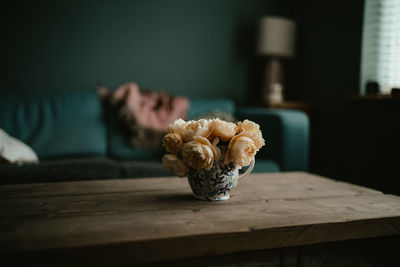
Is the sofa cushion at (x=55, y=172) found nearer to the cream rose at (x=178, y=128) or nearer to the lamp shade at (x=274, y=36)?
the cream rose at (x=178, y=128)

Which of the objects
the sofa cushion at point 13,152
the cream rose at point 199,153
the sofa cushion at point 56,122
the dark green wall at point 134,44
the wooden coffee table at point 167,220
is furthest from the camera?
the dark green wall at point 134,44

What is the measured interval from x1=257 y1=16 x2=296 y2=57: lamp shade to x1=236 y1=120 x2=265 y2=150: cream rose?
2116 mm

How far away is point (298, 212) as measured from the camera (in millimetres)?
936

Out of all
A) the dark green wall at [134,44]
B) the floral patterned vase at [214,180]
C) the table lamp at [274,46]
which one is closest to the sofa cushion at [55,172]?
the floral patterned vase at [214,180]

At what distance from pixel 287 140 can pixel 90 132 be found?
1.32m

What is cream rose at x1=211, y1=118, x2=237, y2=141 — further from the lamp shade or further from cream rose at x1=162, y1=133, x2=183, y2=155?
the lamp shade

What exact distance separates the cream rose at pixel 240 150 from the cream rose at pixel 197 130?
0.25 ft

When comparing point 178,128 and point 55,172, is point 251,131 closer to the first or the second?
point 178,128

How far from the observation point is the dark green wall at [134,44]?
2723mm

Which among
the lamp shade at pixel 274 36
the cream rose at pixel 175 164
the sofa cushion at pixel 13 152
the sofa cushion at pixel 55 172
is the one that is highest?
the lamp shade at pixel 274 36

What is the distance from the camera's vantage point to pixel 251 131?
997 millimetres

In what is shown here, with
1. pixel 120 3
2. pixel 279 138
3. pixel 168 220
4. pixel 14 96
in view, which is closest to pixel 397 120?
pixel 279 138

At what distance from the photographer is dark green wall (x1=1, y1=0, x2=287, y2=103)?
272 cm

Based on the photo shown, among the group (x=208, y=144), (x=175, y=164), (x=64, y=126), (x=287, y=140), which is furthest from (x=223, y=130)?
(x=64, y=126)
